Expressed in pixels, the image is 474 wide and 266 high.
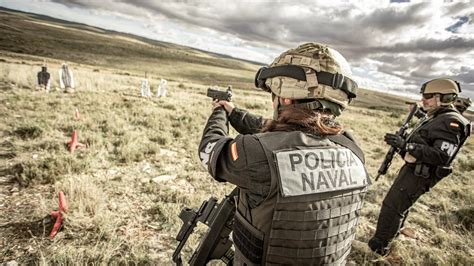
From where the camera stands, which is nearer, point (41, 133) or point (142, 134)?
point (41, 133)

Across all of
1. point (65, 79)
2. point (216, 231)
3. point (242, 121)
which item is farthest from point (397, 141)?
point (65, 79)

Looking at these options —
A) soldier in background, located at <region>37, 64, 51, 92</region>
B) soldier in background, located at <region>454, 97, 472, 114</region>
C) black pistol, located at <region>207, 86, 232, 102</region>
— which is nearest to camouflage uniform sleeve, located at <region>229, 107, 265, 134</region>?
black pistol, located at <region>207, 86, 232, 102</region>

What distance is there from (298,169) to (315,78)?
623 millimetres

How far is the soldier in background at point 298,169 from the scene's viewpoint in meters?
1.45

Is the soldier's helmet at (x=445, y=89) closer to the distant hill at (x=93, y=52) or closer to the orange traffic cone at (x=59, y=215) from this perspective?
the orange traffic cone at (x=59, y=215)

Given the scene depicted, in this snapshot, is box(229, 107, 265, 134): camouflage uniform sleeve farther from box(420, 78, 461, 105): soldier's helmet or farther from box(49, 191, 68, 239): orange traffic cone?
box(49, 191, 68, 239): orange traffic cone

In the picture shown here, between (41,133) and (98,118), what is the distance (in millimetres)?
2229

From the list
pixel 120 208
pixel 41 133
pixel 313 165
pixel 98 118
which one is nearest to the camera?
pixel 313 165

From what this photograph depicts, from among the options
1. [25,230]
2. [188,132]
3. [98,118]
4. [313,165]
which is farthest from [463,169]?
[98,118]

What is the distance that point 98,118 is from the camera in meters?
8.64

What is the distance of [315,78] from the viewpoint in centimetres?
164

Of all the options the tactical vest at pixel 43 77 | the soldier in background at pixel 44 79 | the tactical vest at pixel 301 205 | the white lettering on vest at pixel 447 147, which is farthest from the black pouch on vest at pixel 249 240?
the tactical vest at pixel 43 77

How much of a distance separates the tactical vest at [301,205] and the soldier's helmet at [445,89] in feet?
8.65

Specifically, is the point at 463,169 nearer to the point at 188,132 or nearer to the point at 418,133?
the point at 418,133
